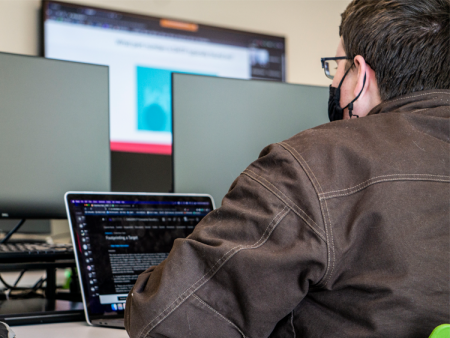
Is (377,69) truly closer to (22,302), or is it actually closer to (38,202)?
(38,202)

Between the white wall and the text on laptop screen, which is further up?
the white wall

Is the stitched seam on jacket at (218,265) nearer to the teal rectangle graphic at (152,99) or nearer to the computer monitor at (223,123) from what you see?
the computer monitor at (223,123)

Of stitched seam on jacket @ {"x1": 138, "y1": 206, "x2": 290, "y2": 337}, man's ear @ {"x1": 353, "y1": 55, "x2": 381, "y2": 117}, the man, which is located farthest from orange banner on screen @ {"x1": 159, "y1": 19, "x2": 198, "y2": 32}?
stitched seam on jacket @ {"x1": 138, "y1": 206, "x2": 290, "y2": 337}

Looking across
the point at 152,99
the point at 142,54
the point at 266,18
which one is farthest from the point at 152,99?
the point at 266,18

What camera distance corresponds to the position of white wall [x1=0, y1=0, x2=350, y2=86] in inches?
87.8

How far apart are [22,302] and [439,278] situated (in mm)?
938

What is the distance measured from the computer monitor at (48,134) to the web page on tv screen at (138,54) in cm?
Result: 99

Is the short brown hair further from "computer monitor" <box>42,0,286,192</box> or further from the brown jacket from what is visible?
"computer monitor" <box>42,0,286,192</box>

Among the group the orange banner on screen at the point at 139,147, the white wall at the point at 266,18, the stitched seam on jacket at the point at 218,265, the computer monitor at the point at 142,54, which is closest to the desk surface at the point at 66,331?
the stitched seam on jacket at the point at 218,265

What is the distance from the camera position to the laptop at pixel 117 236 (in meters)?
0.96

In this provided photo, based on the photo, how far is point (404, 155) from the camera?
2.19ft

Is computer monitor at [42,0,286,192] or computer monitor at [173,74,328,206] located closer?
computer monitor at [173,74,328,206]

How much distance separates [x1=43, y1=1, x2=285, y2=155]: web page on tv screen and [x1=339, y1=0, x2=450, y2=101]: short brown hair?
1.50 meters

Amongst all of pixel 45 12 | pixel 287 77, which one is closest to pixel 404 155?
pixel 45 12
